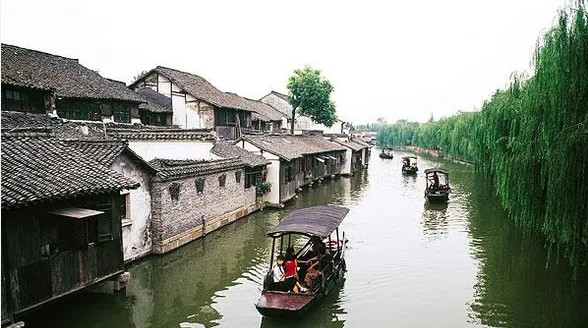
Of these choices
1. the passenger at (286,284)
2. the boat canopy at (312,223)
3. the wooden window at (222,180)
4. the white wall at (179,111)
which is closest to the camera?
the passenger at (286,284)

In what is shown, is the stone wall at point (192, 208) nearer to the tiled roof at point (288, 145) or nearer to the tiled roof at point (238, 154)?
the tiled roof at point (238, 154)

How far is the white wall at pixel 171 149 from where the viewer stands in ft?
70.4

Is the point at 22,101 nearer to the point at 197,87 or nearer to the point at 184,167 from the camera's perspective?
the point at 184,167

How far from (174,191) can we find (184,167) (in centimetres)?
151

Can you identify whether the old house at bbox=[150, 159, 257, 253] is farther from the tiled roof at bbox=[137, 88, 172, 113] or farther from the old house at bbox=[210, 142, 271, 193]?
the tiled roof at bbox=[137, 88, 172, 113]

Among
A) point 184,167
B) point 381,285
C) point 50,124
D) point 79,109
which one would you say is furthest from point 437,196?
point 50,124

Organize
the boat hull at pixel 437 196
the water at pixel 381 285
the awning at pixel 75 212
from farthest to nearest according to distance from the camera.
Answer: the boat hull at pixel 437 196 → the water at pixel 381 285 → the awning at pixel 75 212

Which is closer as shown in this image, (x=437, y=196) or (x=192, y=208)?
(x=192, y=208)

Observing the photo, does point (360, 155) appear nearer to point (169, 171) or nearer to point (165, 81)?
point (165, 81)

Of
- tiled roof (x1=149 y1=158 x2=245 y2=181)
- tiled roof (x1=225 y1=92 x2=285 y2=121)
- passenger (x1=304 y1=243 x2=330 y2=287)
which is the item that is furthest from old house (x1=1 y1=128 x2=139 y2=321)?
tiled roof (x1=225 y1=92 x2=285 y2=121)

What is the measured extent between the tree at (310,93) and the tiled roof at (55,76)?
24.4 m

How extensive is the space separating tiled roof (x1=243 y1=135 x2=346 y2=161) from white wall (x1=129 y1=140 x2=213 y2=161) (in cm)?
508

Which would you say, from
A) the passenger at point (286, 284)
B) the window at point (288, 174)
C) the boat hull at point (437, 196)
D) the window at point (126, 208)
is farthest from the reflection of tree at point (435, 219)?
the window at point (126, 208)

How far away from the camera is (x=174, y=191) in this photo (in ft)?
56.8
